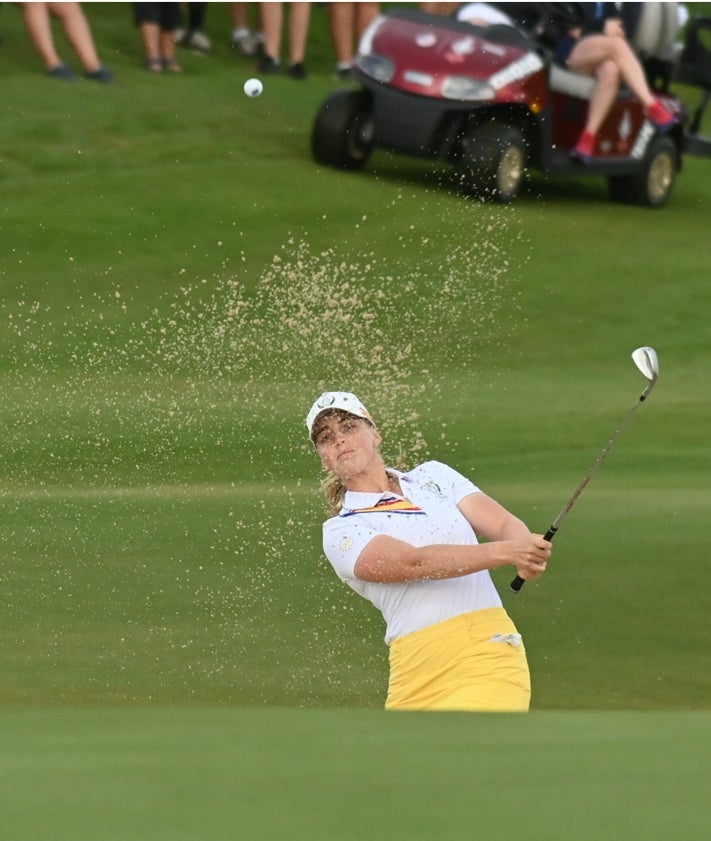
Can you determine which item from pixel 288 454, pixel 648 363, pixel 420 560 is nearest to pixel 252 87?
pixel 288 454

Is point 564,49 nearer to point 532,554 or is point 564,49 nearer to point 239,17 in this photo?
point 239,17

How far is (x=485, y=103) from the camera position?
12.9 m

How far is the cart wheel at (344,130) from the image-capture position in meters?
13.6

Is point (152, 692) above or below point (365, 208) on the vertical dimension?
above

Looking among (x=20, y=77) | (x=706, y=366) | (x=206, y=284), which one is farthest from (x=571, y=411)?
(x=20, y=77)

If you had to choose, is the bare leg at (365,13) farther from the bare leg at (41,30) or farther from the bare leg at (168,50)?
the bare leg at (41,30)

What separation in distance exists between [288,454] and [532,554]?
5116 millimetres

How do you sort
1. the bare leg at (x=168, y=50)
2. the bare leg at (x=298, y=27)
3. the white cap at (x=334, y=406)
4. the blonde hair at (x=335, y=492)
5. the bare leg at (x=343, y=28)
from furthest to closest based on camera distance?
the bare leg at (x=343, y=28), the bare leg at (x=168, y=50), the bare leg at (x=298, y=27), the blonde hair at (x=335, y=492), the white cap at (x=334, y=406)

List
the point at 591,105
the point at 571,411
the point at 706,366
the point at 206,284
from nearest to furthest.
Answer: the point at 571,411 → the point at 706,366 → the point at 206,284 → the point at 591,105

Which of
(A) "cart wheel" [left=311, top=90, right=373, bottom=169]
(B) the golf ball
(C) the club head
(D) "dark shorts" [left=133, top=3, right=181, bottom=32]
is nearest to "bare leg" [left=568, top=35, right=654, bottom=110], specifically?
(A) "cart wheel" [left=311, top=90, right=373, bottom=169]

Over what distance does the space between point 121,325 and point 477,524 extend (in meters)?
7.16

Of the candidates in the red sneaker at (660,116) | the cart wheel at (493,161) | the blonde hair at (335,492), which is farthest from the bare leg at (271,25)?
the blonde hair at (335,492)

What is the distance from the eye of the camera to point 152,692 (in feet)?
19.0

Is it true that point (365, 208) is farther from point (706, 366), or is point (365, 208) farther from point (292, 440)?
point (292, 440)
